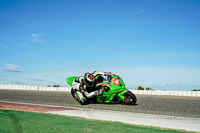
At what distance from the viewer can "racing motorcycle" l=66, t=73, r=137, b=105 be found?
9.84 metres

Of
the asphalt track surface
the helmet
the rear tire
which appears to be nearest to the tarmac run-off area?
the asphalt track surface

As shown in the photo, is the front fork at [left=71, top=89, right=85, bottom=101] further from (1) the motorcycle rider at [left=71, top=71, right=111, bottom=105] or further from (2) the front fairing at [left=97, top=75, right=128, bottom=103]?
(2) the front fairing at [left=97, top=75, right=128, bottom=103]

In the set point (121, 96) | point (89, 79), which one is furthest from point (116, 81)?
point (89, 79)

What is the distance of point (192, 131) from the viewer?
14.8ft

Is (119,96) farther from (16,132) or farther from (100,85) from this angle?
(16,132)

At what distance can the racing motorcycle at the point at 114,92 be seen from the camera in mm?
9836

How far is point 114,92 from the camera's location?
9867 millimetres

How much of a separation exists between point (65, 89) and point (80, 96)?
1920 cm

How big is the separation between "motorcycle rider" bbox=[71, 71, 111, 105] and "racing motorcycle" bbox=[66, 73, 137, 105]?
0.22 m

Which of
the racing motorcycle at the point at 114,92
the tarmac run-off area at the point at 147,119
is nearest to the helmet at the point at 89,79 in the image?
the racing motorcycle at the point at 114,92

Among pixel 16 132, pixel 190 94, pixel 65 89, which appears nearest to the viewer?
pixel 16 132

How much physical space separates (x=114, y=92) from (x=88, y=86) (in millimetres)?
1244

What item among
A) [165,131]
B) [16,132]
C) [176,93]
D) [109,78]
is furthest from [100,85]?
[176,93]

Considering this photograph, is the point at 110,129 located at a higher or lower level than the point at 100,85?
lower
